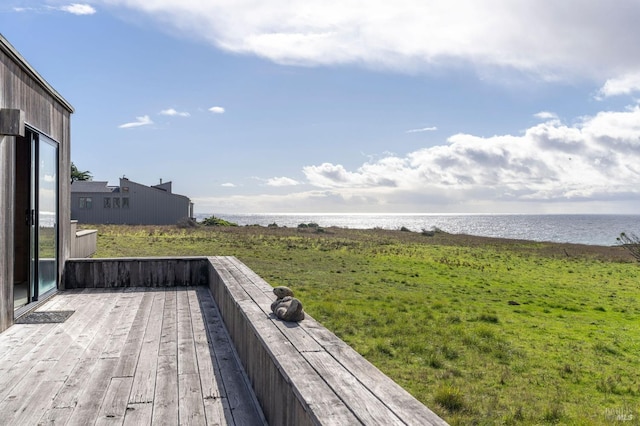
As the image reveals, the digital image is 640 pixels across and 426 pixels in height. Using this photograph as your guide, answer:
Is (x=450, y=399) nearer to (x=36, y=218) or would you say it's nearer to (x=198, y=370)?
(x=198, y=370)

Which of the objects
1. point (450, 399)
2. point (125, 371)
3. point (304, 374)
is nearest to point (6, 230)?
point (125, 371)

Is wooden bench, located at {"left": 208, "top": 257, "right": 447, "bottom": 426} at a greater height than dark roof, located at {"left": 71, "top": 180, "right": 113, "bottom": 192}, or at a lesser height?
lesser

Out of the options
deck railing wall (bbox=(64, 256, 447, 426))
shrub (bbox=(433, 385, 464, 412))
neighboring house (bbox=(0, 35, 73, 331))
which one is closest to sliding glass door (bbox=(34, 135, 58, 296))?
neighboring house (bbox=(0, 35, 73, 331))

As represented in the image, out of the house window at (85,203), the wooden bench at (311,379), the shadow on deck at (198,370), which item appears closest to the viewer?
the wooden bench at (311,379)

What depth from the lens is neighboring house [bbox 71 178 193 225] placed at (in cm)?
4094

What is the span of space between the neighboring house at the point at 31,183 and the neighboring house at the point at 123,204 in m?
34.8

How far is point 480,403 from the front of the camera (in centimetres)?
557

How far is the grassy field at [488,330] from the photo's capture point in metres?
5.81

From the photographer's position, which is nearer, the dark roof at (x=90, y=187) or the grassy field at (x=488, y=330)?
the grassy field at (x=488, y=330)

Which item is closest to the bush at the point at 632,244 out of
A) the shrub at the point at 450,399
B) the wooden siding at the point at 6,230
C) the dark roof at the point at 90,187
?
the shrub at the point at 450,399

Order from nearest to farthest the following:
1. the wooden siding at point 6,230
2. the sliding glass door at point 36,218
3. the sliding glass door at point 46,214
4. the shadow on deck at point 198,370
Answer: the shadow on deck at point 198,370 → the wooden siding at point 6,230 → the sliding glass door at point 36,218 → the sliding glass door at point 46,214

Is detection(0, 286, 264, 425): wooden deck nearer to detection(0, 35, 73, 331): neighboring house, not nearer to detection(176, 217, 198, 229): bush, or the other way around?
detection(0, 35, 73, 331): neighboring house

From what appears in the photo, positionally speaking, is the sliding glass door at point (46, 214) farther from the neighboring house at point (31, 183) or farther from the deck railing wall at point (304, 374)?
the deck railing wall at point (304, 374)

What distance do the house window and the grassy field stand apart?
2229cm
